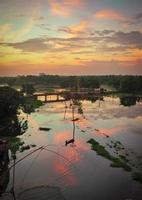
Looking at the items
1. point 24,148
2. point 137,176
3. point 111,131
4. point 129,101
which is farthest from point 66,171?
point 129,101

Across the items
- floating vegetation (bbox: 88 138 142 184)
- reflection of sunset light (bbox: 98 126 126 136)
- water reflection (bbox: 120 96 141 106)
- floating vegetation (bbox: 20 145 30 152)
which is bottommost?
floating vegetation (bbox: 88 138 142 184)

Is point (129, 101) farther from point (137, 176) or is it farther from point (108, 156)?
point (137, 176)

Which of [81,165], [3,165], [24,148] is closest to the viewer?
[3,165]

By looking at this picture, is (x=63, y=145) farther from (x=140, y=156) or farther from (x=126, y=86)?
(x=126, y=86)

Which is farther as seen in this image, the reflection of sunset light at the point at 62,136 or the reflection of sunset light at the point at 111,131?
the reflection of sunset light at the point at 111,131

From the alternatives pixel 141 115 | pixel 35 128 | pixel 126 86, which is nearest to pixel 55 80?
pixel 126 86

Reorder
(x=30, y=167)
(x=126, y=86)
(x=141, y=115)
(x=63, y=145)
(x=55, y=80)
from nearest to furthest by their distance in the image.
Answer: (x=30, y=167)
(x=63, y=145)
(x=141, y=115)
(x=126, y=86)
(x=55, y=80)

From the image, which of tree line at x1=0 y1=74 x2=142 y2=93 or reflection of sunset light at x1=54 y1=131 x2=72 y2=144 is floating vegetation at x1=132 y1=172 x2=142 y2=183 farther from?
tree line at x1=0 y1=74 x2=142 y2=93

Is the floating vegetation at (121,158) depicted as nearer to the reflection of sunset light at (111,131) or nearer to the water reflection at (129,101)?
the reflection of sunset light at (111,131)

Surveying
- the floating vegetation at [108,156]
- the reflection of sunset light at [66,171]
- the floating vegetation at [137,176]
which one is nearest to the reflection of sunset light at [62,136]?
the floating vegetation at [108,156]

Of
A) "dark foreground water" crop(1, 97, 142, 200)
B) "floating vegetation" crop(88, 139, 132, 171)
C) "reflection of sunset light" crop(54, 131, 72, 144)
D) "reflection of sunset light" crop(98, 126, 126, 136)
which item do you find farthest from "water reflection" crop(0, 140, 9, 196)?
"reflection of sunset light" crop(98, 126, 126, 136)

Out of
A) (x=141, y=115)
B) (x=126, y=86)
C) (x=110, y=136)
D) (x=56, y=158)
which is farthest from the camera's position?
(x=126, y=86)
